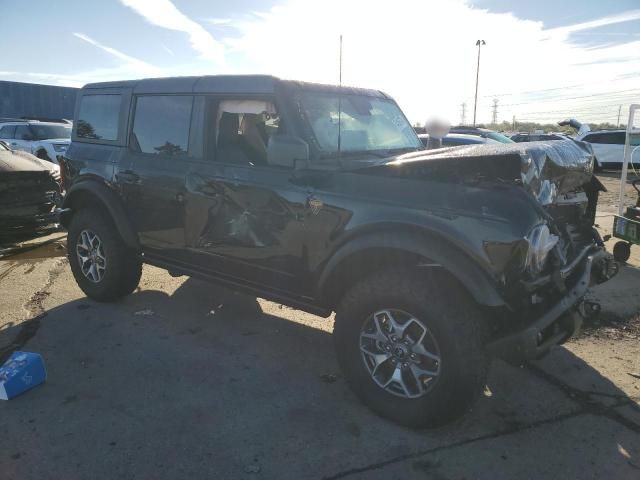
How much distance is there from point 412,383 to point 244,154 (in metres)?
2.00

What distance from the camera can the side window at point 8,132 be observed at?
13.8m

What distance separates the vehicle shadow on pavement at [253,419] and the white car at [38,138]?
1052cm

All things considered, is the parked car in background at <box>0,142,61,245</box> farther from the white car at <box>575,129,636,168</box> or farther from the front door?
the white car at <box>575,129,636,168</box>

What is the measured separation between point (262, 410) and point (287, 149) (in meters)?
1.64

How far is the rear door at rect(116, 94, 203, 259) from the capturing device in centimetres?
391

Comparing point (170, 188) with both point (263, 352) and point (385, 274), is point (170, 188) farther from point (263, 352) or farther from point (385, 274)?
point (385, 274)

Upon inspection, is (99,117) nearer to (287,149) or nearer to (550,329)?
(287,149)

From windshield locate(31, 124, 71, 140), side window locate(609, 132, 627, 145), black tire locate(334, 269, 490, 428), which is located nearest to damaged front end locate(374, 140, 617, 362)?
black tire locate(334, 269, 490, 428)

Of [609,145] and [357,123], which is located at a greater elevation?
[609,145]

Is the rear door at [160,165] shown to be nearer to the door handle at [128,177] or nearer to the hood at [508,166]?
the door handle at [128,177]

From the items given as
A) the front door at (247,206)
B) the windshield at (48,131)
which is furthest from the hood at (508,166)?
the windshield at (48,131)

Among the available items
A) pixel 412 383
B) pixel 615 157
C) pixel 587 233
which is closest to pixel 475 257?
pixel 412 383

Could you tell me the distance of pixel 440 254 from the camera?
8.66 feet

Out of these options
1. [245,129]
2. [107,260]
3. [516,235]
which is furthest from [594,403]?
[107,260]
